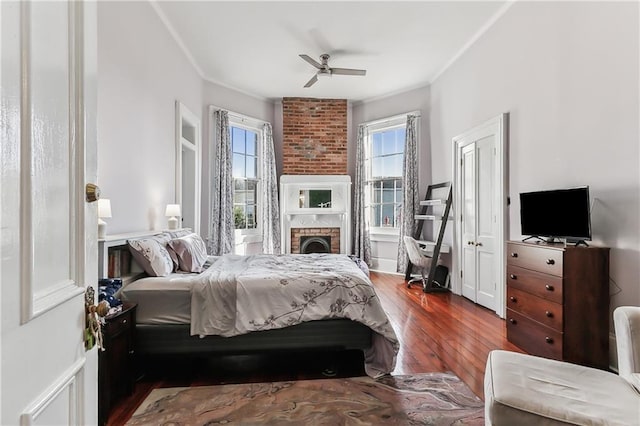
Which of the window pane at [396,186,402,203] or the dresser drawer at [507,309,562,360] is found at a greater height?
the window pane at [396,186,402,203]

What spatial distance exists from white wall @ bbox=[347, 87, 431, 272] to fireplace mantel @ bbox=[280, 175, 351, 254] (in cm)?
48

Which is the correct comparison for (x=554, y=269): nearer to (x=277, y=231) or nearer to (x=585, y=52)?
(x=585, y=52)

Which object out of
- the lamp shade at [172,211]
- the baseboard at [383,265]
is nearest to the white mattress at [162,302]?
the lamp shade at [172,211]

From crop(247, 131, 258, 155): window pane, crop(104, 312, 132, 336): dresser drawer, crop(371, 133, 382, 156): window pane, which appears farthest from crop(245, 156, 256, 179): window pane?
crop(104, 312, 132, 336): dresser drawer

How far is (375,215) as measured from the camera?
259 inches

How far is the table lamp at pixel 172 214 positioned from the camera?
3.84 m

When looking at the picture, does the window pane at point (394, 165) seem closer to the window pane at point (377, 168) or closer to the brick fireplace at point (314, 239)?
the window pane at point (377, 168)

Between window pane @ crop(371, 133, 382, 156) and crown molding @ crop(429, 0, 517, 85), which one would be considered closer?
crown molding @ crop(429, 0, 517, 85)

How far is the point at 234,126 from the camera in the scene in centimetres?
602

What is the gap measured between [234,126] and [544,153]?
15.6 feet

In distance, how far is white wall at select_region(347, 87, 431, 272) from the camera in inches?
232

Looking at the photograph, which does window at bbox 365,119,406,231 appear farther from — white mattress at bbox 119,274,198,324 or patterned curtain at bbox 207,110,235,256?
white mattress at bbox 119,274,198,324

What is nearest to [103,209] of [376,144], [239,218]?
[239,218]

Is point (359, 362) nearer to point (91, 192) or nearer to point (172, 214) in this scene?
point (91, 192)
